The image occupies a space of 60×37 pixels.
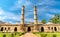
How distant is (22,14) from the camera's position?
149ft

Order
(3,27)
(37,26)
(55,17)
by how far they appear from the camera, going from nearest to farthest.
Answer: (37,26) → (3,27) → (55,17)

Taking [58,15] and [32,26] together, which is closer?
[32,26]

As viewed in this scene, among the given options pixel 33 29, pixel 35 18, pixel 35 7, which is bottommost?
pixel 33 29

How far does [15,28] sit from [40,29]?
9405 millimetres

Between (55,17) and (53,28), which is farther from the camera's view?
(55,17)

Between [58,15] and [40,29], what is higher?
[58,15]

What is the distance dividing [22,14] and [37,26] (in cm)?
694

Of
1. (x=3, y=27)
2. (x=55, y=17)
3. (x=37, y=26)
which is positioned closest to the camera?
(x=37, y=26)

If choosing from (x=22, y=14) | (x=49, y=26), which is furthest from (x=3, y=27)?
(x=49, y=26)

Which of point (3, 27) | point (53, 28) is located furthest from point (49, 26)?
point (3, 27)

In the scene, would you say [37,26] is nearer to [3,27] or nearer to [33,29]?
[33,29]

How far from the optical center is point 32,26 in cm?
4594

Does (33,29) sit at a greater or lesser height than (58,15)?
lesser

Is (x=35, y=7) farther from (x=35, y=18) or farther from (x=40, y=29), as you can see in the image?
(x=40, y=29)
